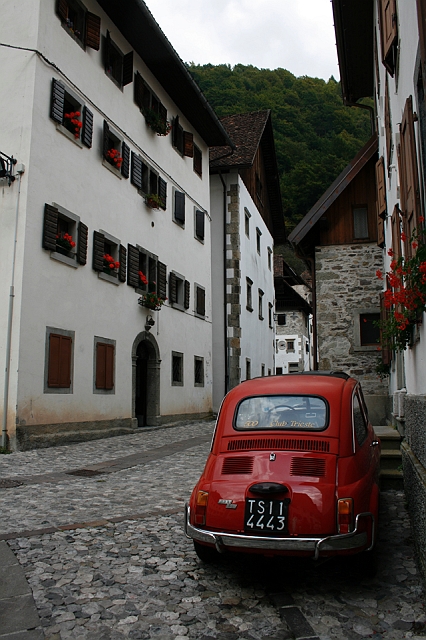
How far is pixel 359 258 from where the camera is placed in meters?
17.3

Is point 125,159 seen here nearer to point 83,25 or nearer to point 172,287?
point 83,25

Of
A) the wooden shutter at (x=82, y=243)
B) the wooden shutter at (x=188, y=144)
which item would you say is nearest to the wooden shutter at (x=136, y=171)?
the wooden shutter at (x=82, y=243)

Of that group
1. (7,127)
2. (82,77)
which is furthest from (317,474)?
(82,77)

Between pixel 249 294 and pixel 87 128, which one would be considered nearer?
pixel 87 128

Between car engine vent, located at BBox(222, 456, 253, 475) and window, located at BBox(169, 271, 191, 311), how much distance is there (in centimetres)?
1471

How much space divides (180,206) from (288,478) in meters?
16.5

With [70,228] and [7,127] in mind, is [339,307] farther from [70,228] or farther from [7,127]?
[7,127]

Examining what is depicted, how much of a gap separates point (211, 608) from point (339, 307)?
1418 centimetres

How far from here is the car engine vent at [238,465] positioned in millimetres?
4441

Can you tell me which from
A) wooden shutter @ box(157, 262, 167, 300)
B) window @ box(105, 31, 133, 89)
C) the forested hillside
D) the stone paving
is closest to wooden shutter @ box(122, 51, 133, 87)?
window @ box(105, 31, 133, 89)

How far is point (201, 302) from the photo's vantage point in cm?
2180

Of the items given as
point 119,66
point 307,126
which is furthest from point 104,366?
point 307,126

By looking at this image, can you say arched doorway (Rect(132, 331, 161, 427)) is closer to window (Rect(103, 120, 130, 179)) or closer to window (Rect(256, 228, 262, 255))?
window (Rect(103, 120, 130, 179))

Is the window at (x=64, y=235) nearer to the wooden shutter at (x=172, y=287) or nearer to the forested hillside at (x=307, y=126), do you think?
the wooden shutter at (x=172, y=287)
